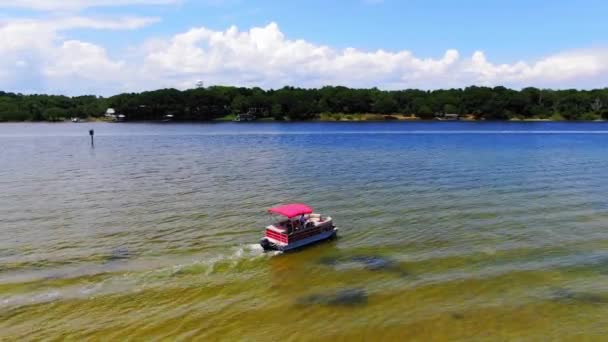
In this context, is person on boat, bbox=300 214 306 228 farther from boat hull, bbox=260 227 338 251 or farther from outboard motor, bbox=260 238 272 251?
outboard motor, bbox=260 238 272 251

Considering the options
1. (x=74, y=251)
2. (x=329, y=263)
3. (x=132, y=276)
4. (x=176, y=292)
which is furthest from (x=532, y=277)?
(x=74, y=251)

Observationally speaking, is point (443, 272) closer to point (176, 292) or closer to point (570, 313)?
point (570, 313)

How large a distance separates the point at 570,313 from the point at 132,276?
22.6 metres

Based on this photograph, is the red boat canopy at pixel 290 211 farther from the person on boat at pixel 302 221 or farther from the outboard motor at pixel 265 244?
the outboard motor at pixel 265 244

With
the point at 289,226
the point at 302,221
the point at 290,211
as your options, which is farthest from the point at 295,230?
the point at 290,211

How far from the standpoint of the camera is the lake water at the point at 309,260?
20672 millimetres

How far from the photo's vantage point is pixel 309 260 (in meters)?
29.3

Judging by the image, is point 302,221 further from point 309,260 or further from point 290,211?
point 309,260

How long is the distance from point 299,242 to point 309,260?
248 cm

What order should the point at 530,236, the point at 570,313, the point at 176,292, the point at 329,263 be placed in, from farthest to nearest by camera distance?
the point at 530,236, the point at 329,263, the point at 176,292, the point at 570,313

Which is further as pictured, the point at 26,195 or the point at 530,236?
the point at 26,195

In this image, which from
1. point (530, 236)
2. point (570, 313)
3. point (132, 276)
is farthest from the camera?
point (530, 236)

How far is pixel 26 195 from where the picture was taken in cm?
4653

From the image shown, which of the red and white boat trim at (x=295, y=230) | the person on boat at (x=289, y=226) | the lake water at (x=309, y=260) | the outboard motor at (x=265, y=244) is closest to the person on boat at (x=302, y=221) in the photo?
the red and white boat trim at (x=295, y=230)
